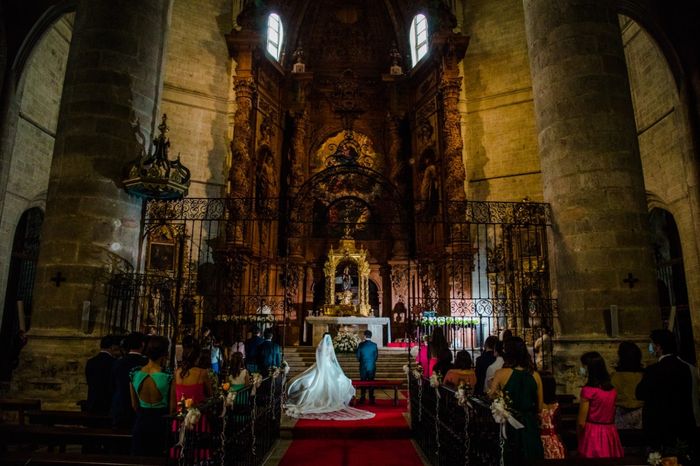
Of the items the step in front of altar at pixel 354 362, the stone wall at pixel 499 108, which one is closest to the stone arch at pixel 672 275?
the stone wall at pixel 499 108

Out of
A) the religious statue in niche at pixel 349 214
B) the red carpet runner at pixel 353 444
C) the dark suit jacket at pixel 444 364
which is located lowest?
the red carpet runner at pixel 353 444

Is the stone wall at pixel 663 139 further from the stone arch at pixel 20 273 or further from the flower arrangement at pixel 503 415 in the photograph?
the stone arch at pixel 20 273

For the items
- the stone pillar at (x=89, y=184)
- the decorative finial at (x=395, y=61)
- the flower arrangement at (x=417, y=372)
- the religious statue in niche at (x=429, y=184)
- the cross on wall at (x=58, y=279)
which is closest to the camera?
the flower arrangement at (x=417, y=372)

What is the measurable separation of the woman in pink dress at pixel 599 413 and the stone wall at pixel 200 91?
54.0 feet

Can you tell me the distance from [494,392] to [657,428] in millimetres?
1377

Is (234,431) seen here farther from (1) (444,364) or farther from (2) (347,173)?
(2) (347,173)

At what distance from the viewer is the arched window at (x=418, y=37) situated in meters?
21.6

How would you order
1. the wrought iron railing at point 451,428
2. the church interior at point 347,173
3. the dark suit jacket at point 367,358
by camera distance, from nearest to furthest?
the wrought iron railing at point 451,428, the church interior at point 347,173, the dark suit jacket at point 367,358

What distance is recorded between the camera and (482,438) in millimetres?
4664

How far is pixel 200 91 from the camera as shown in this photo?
1969 cm

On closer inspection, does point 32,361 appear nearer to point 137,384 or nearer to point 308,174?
point 137,384

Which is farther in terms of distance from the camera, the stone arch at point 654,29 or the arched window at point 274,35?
the arched window at point 274,35

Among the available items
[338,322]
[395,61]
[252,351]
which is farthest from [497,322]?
[395,61]

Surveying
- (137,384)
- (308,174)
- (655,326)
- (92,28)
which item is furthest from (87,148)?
(308,174)
